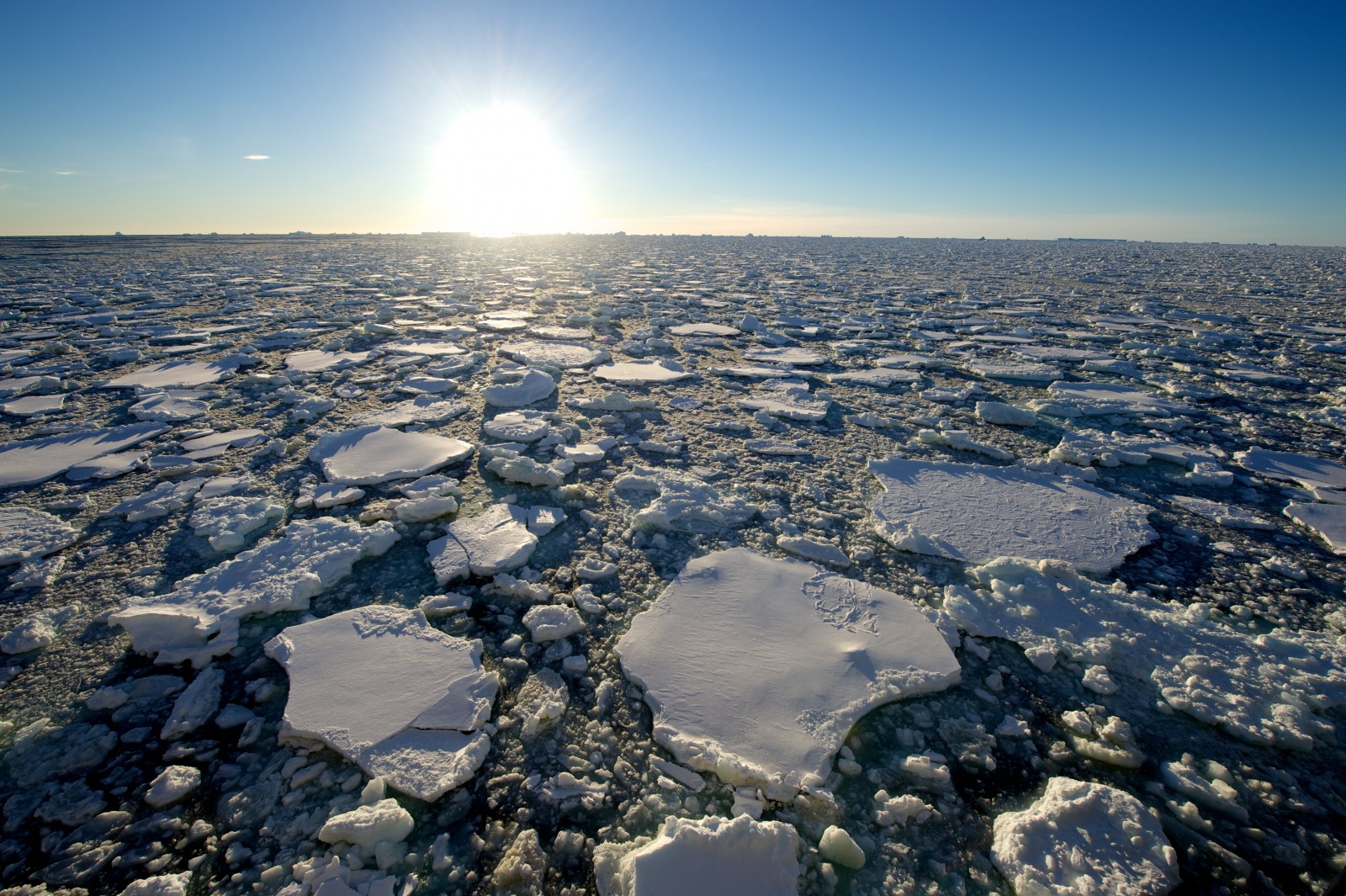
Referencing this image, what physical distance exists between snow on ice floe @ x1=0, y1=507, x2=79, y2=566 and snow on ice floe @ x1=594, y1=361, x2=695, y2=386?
2.78 metres

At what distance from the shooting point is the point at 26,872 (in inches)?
38.9

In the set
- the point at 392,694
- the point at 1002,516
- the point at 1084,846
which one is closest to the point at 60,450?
the point at 392,694

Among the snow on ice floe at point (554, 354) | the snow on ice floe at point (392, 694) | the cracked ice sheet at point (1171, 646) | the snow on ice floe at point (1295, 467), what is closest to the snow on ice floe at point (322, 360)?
the snow on ice floe at point (554, 354)

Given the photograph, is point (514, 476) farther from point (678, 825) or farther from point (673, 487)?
point (678, 825)

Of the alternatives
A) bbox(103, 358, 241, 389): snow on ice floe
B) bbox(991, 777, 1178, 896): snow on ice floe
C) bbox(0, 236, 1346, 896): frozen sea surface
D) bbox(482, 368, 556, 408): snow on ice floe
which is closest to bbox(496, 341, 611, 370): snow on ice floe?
bbox(482, 368, 556, 408): snow on ice floe

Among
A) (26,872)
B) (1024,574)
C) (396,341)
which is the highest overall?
(396,341)

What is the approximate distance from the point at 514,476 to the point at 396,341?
352 cm

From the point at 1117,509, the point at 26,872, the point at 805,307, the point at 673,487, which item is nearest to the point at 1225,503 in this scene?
the point at 1117,509

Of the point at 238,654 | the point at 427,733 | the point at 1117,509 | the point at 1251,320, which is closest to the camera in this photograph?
the point at 427,733

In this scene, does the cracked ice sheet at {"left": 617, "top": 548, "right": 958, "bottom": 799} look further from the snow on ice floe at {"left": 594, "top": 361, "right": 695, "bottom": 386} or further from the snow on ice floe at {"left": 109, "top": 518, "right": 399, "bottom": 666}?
the snow on ice floe at {"left": 594, "top": 361, "right": 695, "bottom": 386}

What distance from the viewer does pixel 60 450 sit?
2.64m

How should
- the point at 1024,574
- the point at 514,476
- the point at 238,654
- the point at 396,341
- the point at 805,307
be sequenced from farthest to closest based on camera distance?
the point at 805,307, the point at 396,341, the point at 514,476, the point at 1024,574, the point at 238,654

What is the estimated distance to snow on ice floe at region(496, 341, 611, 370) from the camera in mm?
4402

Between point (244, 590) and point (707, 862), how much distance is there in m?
1.55
